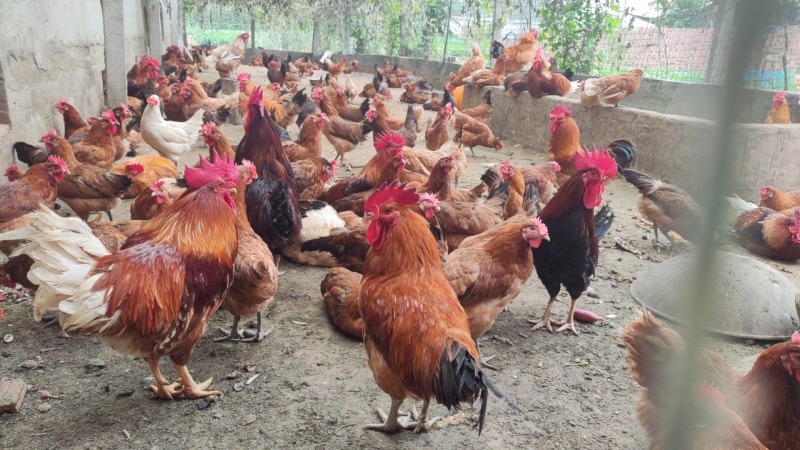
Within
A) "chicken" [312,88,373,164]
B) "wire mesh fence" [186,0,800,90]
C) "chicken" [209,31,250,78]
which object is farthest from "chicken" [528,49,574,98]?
"chicken" [209,31,250,78]

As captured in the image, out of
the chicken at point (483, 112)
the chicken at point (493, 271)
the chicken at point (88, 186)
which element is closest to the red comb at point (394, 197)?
the chicken at point (493, 271)

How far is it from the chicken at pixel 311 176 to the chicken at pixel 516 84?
5.76 m

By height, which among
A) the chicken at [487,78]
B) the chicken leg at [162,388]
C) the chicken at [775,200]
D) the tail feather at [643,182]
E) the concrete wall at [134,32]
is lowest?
the chicken leg at [162,388]

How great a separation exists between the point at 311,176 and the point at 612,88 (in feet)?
18.2

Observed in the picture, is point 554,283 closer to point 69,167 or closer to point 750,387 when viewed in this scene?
point 750,387

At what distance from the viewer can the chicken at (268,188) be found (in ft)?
14.3

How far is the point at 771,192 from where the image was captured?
5.92m

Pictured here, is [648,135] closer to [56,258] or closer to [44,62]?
[56,258]

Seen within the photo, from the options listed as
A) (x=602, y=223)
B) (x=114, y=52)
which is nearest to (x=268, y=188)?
(x=602, y=223)

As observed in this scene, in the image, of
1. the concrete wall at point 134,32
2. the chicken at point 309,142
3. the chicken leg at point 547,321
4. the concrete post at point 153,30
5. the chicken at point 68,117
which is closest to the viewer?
the chicken leg at point 547,321

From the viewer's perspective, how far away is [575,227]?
3768mm

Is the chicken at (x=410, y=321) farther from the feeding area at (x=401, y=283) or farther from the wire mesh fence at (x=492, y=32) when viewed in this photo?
the wire mesh fence at (x=492, y=32)

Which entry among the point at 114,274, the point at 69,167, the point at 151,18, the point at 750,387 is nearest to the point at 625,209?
the point at 750,387

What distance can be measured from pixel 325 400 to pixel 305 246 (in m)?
2.01
